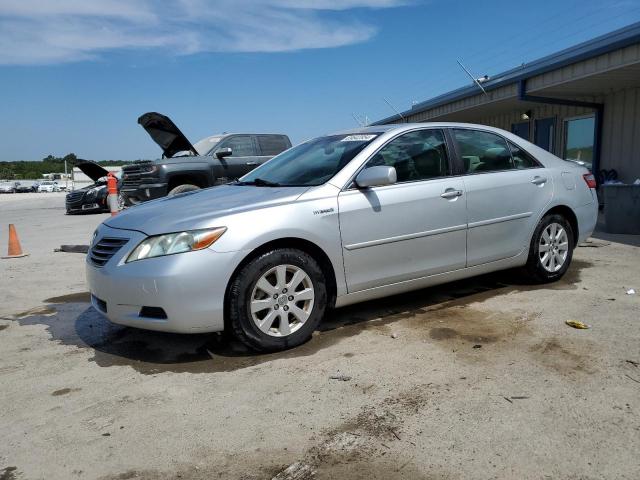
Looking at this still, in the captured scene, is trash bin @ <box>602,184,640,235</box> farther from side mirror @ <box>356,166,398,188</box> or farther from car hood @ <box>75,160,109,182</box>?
car hood @ <box>75,160,109,182</box>

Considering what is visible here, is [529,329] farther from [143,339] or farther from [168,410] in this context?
[143,339]

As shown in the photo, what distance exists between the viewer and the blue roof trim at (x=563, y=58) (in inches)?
364

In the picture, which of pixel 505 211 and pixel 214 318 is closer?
pixel 214 318

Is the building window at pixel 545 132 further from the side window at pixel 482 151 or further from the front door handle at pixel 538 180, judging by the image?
the side window at pixel 482 151

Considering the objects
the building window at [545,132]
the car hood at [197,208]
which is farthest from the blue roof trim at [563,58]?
the car hood at [197,208]

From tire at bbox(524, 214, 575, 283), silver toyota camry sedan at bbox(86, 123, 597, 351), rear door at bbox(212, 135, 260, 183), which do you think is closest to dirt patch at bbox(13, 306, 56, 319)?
silver toyota camry sedan at bbox(86, 123, 597, 351)

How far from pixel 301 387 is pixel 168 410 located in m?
0.76

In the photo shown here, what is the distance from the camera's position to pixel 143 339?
4086mm

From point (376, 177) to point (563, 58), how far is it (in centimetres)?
908

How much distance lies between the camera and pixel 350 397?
115 inches

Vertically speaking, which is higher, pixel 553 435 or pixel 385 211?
pixel 385 211

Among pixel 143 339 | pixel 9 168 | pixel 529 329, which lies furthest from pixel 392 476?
pixel 9 168

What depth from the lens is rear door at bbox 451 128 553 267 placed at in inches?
181

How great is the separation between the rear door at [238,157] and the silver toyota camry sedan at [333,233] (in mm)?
5996
